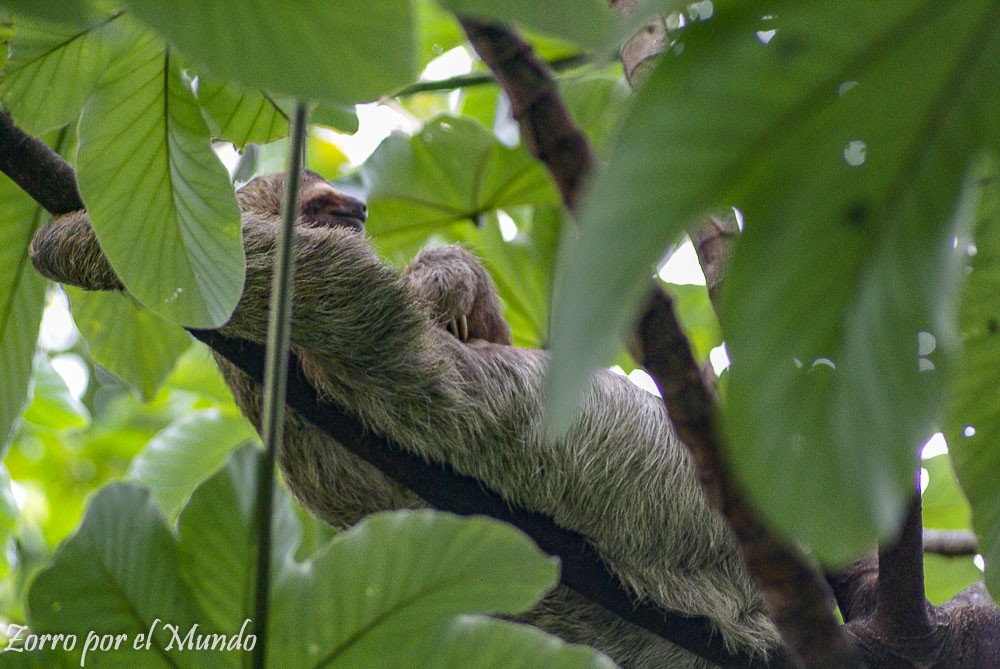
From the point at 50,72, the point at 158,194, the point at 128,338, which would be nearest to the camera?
the point at 158,194

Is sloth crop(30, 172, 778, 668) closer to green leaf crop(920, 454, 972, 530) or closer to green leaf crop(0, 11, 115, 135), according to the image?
green leaf crop(0, 11, 115, 135)

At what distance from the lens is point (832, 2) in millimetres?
966

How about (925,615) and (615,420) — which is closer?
(925,615)

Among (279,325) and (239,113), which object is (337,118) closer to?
(239,113)

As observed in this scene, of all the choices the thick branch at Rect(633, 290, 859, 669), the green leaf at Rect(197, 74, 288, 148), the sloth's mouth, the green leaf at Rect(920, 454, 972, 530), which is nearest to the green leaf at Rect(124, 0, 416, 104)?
the thick branch at Rect(633, 290, 859, 669)

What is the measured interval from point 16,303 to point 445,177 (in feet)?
7.39

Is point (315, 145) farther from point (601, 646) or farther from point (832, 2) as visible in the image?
point (832, 2)

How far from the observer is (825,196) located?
96cm

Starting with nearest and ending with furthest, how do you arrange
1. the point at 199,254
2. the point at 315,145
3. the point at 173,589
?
the point at 173,589, the point at 199,254, the point at 315,145

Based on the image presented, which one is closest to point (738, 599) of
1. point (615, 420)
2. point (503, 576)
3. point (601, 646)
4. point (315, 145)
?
point (601, 646)

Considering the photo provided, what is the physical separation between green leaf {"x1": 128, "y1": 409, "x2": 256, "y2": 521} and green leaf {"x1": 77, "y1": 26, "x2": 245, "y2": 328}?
255 centimetres

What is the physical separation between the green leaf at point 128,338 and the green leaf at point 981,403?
267cm

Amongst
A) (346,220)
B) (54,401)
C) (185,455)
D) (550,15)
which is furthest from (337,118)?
(54,401)

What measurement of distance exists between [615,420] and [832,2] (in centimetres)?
257
